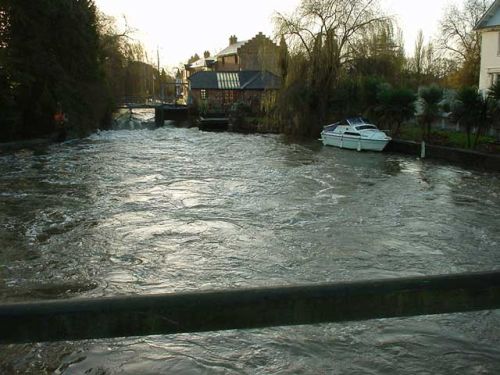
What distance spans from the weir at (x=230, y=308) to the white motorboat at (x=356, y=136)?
26065 mm

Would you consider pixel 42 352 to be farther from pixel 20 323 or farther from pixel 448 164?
pixel 448 164

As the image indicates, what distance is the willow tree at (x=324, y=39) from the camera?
34.3 m

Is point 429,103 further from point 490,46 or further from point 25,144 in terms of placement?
point 25,144

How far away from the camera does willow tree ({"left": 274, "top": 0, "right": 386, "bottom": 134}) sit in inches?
1351

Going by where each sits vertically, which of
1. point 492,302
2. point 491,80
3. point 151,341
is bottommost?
point 151,341

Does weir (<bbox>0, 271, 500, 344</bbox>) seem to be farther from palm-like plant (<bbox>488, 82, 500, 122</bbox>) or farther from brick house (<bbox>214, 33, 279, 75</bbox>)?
brick house (<bbox>214, 33, 279, 75</bbox>)

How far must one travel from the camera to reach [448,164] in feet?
78.1

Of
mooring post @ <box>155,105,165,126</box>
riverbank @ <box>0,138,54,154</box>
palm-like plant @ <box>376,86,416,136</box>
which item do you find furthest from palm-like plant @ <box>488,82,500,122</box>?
mooring post @ <box>155,105,165,126</box>

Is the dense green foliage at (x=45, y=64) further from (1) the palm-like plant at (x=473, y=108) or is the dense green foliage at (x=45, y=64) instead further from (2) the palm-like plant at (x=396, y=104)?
Answer: (1) the palm-like plant at (x=473, y=108)

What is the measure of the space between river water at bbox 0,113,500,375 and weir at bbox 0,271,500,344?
254cm

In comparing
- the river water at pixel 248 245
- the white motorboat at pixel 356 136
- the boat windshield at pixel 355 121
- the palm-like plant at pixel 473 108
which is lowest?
the river water at pixel 248 245

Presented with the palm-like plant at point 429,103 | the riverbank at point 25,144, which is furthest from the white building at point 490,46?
the riverbank at point 25,144

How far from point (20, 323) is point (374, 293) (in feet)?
5.88

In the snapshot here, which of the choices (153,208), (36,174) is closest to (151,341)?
(153,208)
